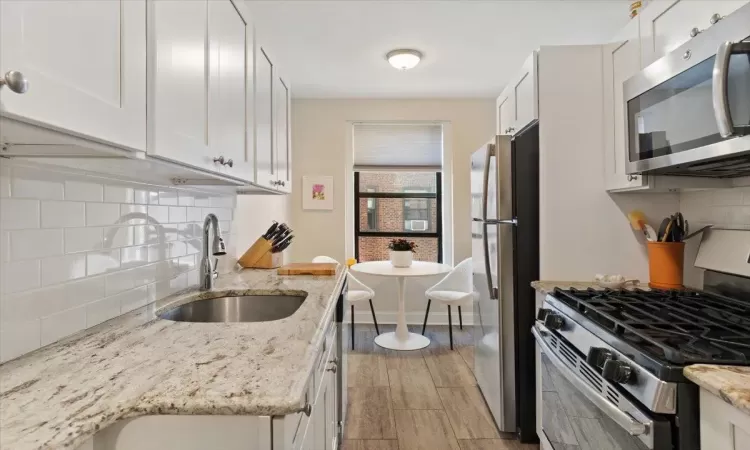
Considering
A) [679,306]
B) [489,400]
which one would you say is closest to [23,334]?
[679,306]

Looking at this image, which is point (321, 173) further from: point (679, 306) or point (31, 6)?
point (31, 6)

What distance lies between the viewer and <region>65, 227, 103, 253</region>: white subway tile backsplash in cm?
108

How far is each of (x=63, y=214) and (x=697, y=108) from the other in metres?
1.93

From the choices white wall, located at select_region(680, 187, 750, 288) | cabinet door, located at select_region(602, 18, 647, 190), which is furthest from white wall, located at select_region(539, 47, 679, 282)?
white wall, located at select_region(680, 187, 750, 288)

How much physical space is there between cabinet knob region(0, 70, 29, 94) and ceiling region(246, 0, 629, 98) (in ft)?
4.85

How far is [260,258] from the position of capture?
2.51m

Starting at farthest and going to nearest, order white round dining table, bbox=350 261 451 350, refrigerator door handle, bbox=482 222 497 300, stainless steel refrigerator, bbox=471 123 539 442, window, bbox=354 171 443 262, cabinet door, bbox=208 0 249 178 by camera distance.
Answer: window, bbox=354 171 443 262 < white round dining table, bbox=350 261 451 350 < refrigerator door handle, bbox=482 222 497 300 < stainless steel refrigerator, bbox=471 123 539 442 < cabinet door, bbox=208 0 249 178

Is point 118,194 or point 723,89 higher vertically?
point 723,89

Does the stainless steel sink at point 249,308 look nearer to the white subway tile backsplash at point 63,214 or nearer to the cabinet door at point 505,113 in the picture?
the white subway tile backsplash at point 63,214

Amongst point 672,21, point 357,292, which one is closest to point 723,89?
point 672,21

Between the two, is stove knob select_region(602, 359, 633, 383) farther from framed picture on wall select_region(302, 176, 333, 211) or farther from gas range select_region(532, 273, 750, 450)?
framed picture on wall select_region(302, 176, 333, 211)

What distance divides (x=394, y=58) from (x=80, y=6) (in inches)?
106

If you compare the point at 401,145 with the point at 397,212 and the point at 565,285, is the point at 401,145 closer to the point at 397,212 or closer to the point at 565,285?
the point at 397,212

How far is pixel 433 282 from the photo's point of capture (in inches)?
174
